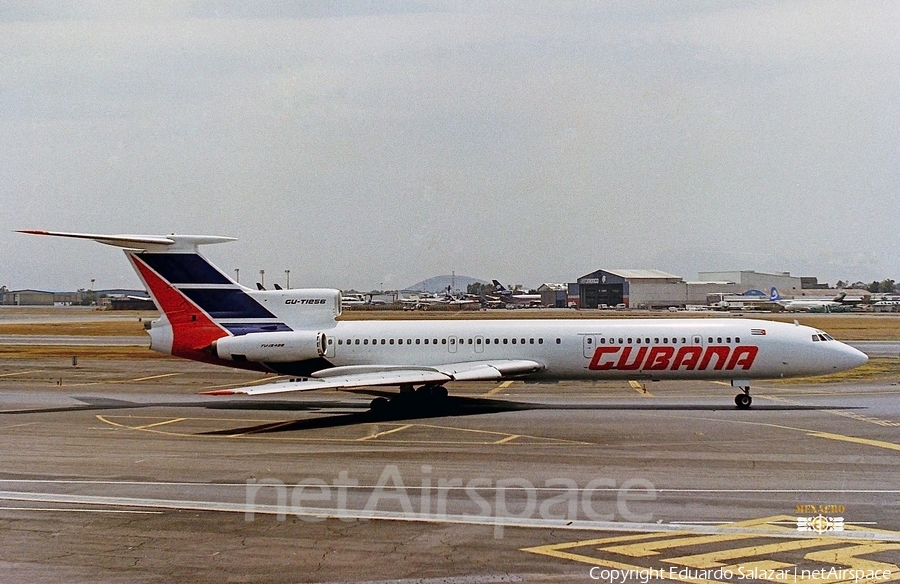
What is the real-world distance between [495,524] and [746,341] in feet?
63.3

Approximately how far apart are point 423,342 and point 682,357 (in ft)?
32.4

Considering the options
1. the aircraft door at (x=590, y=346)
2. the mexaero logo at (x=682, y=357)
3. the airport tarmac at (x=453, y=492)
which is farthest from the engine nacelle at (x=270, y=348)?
the mexaero logo at (x=682, y=357)

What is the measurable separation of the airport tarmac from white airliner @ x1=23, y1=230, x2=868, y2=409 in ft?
5.08

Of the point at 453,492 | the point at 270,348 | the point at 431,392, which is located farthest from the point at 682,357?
the point at 453,492

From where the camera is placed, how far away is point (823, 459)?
2116 centimetres

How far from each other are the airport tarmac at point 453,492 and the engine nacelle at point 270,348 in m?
2.11

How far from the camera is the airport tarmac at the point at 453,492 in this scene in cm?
1309

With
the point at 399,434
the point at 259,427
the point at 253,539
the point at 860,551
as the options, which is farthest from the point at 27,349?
the point at 860,551

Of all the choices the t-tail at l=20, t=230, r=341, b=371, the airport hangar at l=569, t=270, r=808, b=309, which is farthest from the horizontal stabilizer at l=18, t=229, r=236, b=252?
the airport hangar at l=569, t=270, r=808, b=309

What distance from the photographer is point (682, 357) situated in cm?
3145

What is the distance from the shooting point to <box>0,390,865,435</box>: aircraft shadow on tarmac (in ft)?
95.6

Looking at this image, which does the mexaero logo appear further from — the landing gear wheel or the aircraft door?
the landing gear wheel

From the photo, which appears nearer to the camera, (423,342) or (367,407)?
(423,342)

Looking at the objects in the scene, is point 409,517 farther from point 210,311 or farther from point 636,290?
point 636,290
